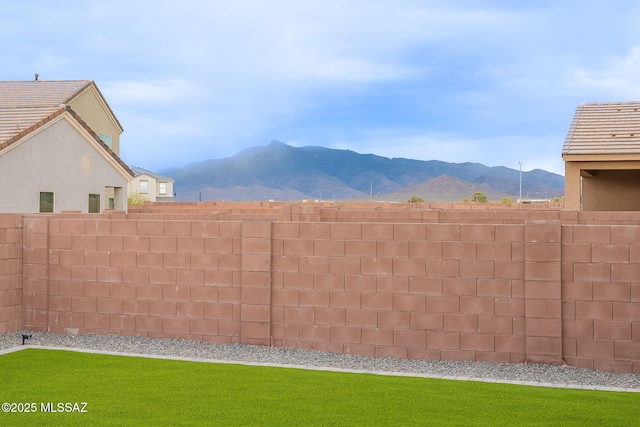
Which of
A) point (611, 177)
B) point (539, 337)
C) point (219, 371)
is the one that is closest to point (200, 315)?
point (219, 371)

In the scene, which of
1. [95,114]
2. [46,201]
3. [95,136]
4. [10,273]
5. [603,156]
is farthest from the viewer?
[95,114]

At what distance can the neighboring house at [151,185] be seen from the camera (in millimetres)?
87938

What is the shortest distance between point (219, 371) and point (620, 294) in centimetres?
535

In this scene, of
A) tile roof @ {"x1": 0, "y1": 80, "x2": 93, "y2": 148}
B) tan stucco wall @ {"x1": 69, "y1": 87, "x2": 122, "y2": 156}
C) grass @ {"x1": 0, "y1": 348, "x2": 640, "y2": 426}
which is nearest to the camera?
grass @ {"x1": 0, "y1": 348, "x2": 640, "y2": 426}

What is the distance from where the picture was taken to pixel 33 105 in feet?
99.9

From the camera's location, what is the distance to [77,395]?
8.45m

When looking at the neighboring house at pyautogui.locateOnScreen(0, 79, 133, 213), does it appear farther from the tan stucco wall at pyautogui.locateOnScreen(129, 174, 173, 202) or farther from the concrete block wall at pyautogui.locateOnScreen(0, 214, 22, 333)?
the tan stucco wall at pyautogui.locateOnScreen(129, 174, 173, 202)

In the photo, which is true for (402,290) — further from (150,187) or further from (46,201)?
(150,187)

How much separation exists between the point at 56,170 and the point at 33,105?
16.4 feet

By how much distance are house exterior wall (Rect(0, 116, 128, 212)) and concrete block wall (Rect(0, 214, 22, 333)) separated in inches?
469

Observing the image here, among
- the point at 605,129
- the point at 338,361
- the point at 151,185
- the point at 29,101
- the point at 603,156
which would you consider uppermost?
the point at 29,101

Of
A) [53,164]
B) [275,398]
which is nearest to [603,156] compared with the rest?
[275,398]

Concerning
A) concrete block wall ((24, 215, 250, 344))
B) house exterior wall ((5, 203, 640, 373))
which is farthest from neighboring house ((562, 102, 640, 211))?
concrete block wall ((24, 215, 250, 344))

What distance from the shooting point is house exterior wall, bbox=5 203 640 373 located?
10109 millimetres
